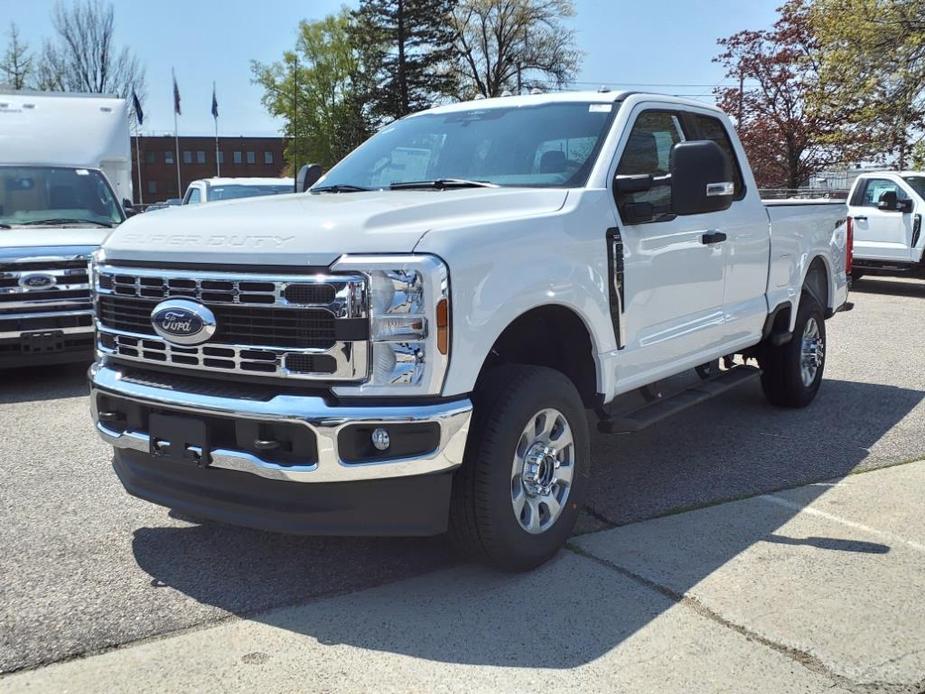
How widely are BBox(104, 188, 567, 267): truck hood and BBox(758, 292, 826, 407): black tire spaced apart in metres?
3.18

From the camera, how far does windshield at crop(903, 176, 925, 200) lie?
15500 mm

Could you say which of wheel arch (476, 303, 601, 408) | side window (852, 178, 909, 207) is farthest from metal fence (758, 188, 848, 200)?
wheel arch (476, 303, 601, 408)

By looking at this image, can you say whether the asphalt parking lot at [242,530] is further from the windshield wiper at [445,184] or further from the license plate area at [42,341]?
the windshield wiper at [445,184]

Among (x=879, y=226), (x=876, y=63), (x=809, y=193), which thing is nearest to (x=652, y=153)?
(x=879, y=226)

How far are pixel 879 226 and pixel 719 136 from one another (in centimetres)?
1110

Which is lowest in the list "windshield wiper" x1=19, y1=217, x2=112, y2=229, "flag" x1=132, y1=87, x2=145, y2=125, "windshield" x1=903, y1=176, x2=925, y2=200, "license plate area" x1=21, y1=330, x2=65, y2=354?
"license plate area" x1=21, y1=330, x2=65, y2=354

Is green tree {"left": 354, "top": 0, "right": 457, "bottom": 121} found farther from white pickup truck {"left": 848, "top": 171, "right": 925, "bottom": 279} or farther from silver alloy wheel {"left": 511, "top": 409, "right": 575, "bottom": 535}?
silver alloy wheel {"left": 511, "top": 409, "right": 575, "bottom": 535}

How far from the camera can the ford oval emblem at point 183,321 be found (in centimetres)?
359

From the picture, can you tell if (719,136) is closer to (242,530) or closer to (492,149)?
(492,149)

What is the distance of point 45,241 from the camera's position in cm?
786

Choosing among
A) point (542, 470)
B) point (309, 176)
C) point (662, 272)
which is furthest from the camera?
point (309, 176)

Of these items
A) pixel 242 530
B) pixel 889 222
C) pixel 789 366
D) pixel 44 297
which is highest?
pixel 889 222

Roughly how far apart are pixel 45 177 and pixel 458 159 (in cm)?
594

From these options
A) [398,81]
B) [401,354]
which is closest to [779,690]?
[401,354]
